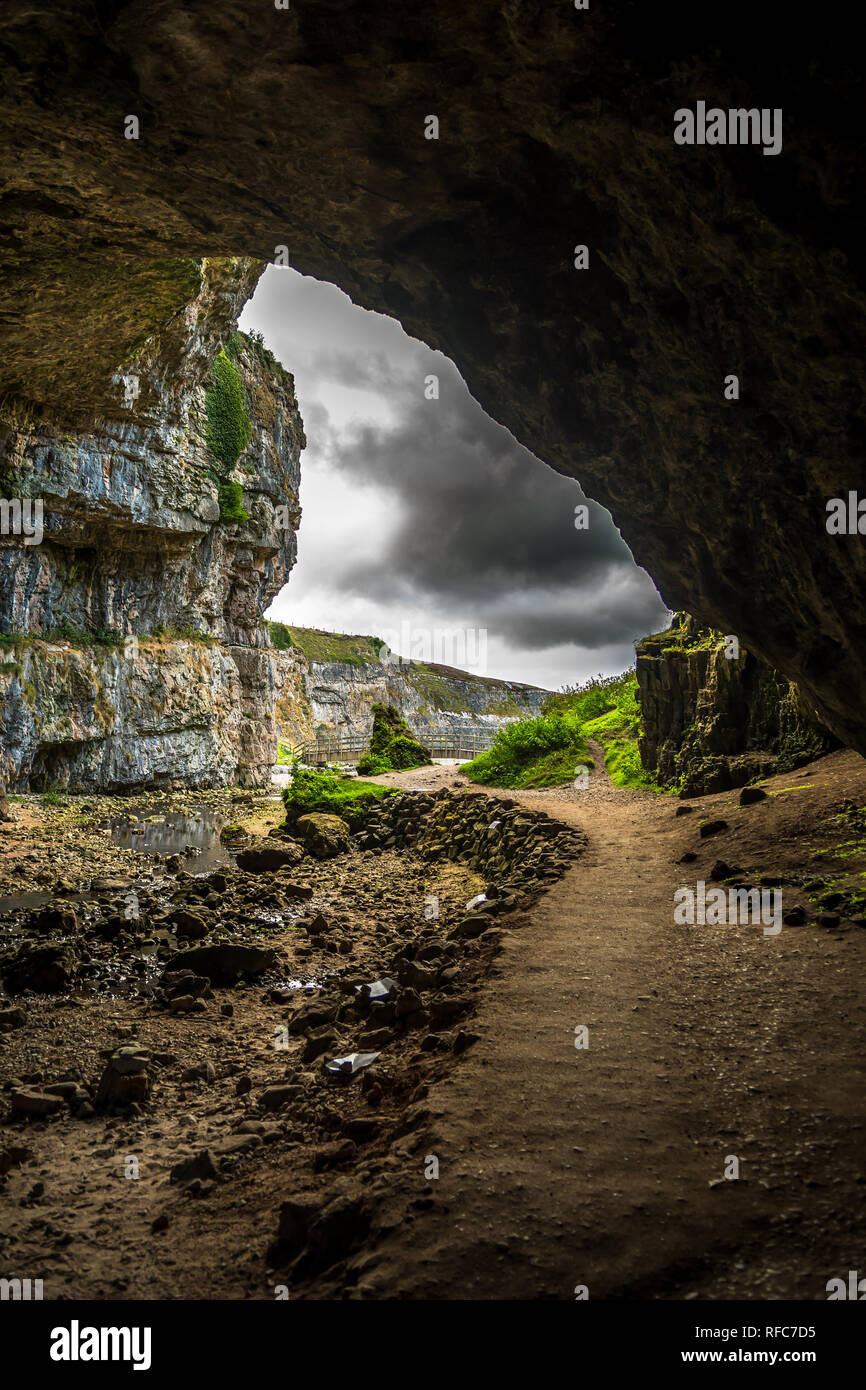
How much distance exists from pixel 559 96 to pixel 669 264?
4.48 feet

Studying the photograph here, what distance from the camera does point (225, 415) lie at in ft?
104

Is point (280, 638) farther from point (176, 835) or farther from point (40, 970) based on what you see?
point (40, 970)

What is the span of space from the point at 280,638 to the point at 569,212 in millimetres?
55316

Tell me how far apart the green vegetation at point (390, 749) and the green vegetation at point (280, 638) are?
3474 centimetres

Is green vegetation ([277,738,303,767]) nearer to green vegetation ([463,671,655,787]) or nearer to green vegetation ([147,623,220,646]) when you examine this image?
green vegetation ([147,623,220,646])

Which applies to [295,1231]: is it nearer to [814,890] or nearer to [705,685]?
[814,890]

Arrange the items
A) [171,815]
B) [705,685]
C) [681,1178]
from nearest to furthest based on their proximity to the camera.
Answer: [681,1178] < [705,685] < [171,815]

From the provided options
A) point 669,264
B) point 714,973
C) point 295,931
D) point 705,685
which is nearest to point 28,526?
point 295,931

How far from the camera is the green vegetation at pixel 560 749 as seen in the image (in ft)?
58.3

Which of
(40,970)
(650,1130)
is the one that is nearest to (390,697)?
(40,970)

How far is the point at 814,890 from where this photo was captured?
595 cm

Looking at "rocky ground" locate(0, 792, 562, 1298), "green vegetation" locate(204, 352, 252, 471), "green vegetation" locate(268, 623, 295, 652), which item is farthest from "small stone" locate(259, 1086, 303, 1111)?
"green vegetation" locate(268, 623, 295, 652)

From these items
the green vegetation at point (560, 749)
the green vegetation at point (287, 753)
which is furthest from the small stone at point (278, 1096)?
the green vegetation at point (287, 753)

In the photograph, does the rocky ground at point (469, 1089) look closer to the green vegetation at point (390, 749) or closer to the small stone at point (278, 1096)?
the small stone at point (278, 1096)
